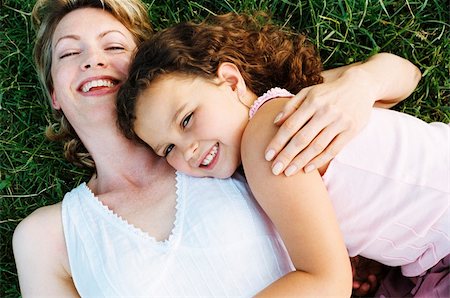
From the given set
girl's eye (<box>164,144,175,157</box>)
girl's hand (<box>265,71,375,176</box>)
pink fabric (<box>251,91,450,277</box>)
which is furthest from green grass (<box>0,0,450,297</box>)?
girl's eye (<box>164,144,175,157</box>)

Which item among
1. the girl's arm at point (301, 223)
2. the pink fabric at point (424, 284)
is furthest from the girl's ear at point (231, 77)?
the pink fabric at point (424, 284)

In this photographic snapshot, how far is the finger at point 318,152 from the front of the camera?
168cm

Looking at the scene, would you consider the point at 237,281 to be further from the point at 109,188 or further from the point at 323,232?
the point at 109,188

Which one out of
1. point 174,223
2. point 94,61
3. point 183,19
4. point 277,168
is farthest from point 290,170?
point 183,19

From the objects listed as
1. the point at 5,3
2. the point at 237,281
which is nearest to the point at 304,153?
the point at 237,281

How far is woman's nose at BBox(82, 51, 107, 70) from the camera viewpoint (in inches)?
81.6

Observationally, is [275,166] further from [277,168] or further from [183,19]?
[183,19]

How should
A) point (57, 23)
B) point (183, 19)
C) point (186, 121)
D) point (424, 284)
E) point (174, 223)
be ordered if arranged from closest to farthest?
point (186, 121)
point (174, 223)
point (424, 284)
point (57, 23)
point (183, 19)

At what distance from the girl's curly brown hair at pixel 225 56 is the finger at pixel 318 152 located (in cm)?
36

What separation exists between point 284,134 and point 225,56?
38cm

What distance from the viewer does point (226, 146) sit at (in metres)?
1.80

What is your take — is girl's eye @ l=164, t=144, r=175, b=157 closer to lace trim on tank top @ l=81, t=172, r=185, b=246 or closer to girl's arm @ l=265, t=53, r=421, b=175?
lace trim on tank top @ l=81, t=172, r=185, b=246

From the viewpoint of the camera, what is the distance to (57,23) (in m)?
A: 2.26

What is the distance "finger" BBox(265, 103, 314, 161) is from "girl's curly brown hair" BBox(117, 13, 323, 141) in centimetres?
29
